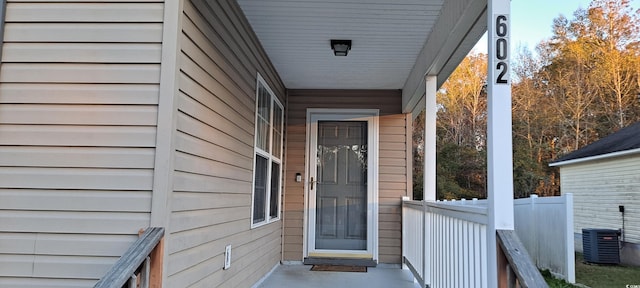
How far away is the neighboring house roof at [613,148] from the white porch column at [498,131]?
379 inches

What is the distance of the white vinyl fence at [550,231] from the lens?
620cm

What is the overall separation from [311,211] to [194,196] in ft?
10.2

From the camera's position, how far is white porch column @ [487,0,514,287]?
188cm

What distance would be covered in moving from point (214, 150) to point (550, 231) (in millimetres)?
6076

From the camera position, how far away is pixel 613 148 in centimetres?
1045

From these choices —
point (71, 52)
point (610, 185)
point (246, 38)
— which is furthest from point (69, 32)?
point (610, 185)

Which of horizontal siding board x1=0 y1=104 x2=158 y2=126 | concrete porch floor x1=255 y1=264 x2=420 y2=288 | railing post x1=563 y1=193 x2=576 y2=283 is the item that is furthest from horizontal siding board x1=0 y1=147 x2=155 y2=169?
railing post x1=563 y1=193 x2=576 y2=283

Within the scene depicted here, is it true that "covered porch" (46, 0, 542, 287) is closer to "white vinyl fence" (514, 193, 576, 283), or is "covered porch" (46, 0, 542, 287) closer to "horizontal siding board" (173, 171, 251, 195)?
"horizontal siding board" (173, 171, 251, 195)

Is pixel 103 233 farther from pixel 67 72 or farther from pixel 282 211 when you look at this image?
pixel 282 211

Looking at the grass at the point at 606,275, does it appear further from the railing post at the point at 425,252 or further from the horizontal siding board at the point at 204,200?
the horizontal siding board at the point at 204,200

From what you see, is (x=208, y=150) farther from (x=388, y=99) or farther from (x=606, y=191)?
(x=606, y=191)

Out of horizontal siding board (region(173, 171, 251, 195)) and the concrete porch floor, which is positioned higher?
horizontal siding board (region(173, 171, 251, 195))

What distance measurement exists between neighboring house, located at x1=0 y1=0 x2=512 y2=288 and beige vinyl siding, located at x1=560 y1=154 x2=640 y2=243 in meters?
8.71

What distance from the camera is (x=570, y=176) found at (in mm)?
12516
